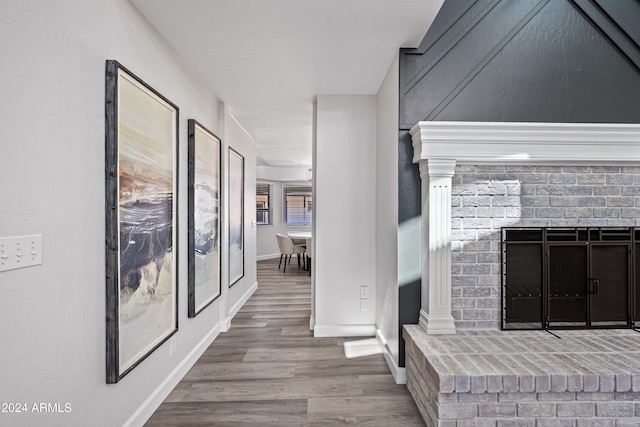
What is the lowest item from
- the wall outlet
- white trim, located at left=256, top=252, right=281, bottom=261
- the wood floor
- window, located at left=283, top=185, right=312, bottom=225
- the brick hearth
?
the wood floor

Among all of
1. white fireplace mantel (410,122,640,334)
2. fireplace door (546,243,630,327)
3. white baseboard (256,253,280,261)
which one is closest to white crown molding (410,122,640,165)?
white fireplace mantel (410,122,640,334)

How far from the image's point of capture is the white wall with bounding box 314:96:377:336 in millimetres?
3355

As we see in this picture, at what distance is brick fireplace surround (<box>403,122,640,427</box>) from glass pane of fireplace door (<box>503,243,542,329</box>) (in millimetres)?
83

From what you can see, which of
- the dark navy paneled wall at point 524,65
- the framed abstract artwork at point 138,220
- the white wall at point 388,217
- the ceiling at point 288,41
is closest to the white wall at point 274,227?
the ceiling at point 288,41

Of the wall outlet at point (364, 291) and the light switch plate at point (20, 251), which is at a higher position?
the light switch plate at point (20, 251)

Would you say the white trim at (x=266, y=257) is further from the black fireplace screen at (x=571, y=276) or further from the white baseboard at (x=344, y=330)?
the black fireplace screen at (x=571, y=276)

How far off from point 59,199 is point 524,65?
2.87 m

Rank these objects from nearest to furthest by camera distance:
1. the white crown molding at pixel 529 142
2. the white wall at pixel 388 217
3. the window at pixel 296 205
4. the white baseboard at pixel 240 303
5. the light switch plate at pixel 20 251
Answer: the light switch plate at pixel 20 251 < the white crown molding at pixel 529 142 < the white wall at pixel 388 217 < the white baseboard at pixel 240 303 < the window at pixel 296 205

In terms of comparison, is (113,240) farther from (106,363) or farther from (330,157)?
(330,157)

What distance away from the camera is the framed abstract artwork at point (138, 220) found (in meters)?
1.63

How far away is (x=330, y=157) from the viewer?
3.37m

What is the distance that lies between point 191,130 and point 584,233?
118 inches

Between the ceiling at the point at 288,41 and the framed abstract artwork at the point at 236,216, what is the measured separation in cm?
79

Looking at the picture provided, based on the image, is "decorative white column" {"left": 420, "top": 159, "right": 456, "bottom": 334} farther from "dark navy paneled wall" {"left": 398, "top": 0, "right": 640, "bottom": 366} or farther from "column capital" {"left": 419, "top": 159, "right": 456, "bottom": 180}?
"dark navy paneled wall" {"left": 398, "top": 0, "right": 640, "bottom": 366}
